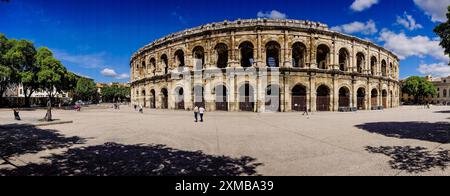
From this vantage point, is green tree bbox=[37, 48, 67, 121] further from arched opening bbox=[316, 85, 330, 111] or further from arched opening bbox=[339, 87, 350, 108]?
arched opening bbox=[339, 87, 350, 108]

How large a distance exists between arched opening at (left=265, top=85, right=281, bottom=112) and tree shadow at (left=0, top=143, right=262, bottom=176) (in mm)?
17766

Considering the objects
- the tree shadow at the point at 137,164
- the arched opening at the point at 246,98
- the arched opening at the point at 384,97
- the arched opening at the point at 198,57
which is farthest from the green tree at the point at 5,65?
the arched opening at the point at 384,97

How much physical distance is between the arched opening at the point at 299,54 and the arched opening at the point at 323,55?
2205 mm

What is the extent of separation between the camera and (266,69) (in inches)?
888

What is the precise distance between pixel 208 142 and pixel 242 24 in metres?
18.6

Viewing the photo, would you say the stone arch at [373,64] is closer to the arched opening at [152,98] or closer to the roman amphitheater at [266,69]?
the roman amphitheater at [266,69]

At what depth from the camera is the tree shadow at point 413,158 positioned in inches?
199

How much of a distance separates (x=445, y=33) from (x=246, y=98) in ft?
52.3

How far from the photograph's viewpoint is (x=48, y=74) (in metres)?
29.2

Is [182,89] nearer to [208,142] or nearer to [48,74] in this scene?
[48,74]

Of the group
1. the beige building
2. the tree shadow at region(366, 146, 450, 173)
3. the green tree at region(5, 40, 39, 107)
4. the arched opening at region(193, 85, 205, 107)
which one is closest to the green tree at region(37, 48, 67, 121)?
the green tree at region(5, 40, 39, 107)

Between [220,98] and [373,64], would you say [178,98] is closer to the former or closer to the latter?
[220,98]

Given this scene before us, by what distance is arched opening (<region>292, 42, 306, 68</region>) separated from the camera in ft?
79.4
